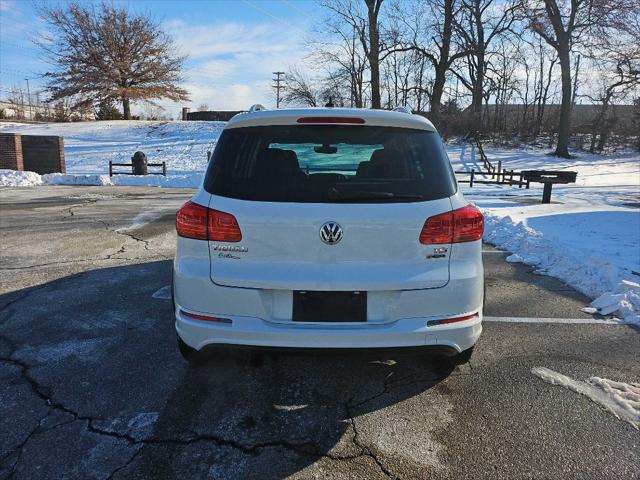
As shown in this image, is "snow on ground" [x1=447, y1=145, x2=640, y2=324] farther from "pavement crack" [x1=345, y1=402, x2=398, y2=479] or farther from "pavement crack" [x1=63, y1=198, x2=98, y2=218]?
"pavement crack" [x1=63, y1=198, x2=98, y2=218]

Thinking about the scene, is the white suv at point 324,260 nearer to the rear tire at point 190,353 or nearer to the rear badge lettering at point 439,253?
the rear badge lettering at point 439,253

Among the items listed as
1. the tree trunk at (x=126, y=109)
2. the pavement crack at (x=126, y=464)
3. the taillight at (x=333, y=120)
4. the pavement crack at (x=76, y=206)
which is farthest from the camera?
the tree trunk at (x=126, y=109)

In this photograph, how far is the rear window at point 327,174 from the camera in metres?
2.63

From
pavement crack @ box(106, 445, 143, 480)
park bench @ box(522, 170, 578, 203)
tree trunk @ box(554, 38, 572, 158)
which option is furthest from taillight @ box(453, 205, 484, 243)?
tree trunk @ box(554, 38, 572, 158)

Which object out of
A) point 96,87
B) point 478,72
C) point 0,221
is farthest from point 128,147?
point 478,72

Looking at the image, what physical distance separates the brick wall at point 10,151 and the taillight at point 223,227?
21.2 m

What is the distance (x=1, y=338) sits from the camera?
387cm

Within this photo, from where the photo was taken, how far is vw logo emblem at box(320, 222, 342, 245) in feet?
8.32

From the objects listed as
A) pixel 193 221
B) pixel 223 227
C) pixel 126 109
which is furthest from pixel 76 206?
pixel 126 109

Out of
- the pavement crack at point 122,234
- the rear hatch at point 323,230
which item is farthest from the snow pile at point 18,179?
the rear hatch at point 323,230

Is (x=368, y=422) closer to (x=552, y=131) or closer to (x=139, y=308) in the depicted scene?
(x=139, y=308)

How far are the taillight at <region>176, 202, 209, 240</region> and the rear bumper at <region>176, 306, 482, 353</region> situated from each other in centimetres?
51

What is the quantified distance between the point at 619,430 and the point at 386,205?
1889mm

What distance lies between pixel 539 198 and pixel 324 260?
539 inches
